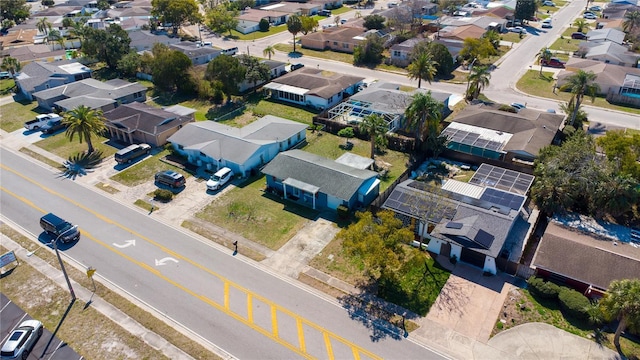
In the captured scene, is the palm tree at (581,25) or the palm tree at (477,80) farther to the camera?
the palm tree at (581,25)

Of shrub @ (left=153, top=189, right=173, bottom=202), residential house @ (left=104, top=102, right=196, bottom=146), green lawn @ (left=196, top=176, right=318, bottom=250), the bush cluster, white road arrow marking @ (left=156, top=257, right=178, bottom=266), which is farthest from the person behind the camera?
residential house @ (left=104, top=102, right=196, bottom=146)

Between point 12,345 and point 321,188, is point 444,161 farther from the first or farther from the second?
point 12,345

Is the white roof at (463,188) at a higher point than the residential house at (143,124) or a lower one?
lower

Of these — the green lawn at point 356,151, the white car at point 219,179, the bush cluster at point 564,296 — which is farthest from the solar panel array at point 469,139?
the white car at point 219,179

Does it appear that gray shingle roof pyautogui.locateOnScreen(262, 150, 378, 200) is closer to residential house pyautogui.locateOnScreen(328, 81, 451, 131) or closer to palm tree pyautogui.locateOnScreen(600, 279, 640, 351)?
residential house pyautogui.locateOnScreen(328, 81, 451, 131)

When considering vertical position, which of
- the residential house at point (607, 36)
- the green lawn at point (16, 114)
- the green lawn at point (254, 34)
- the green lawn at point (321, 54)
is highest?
the green lawn at point (254, 34)

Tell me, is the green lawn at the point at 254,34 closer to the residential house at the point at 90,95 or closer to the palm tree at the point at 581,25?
the residential house at the point at 90,95

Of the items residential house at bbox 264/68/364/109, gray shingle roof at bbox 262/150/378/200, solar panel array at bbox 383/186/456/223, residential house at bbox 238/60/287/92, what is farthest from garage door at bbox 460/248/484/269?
residential house at bbox 238/60/287/92
